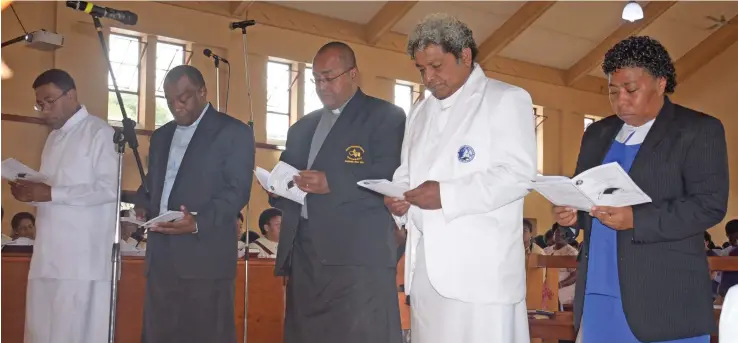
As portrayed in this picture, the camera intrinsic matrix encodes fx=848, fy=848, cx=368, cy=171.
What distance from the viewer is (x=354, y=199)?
317 centimetres

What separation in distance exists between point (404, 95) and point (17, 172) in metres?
11.4

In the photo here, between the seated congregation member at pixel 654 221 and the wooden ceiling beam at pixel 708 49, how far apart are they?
15.7 metres

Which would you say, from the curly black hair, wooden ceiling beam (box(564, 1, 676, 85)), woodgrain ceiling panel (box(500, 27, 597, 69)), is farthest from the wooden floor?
woodgrain ceiling panel (box(500, 27, 597, 69))

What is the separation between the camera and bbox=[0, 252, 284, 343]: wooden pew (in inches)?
213

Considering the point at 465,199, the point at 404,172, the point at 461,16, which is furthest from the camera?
the point at 461,16

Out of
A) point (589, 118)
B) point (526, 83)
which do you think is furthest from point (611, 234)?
point (589, 118)

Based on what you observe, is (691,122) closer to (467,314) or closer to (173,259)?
(467,314)

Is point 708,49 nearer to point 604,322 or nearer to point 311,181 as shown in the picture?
point 311,181

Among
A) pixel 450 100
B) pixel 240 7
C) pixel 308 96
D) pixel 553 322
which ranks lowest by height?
pixel 553 322

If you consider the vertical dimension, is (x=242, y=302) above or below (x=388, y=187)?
below

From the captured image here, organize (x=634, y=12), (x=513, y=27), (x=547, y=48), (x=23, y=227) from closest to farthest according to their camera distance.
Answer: (x=23, y=227), (x=634, y=12), (x=513, y=27), (x=547, y=48)

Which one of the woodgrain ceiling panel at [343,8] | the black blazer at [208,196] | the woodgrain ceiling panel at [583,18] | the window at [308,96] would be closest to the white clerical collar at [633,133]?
the black blazer at [208,196]

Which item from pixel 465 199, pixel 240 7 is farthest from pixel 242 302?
pixel 240 7

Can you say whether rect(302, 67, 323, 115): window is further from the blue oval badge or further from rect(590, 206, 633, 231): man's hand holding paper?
rect(590, 206, 633, 231): man's hand holding paper
